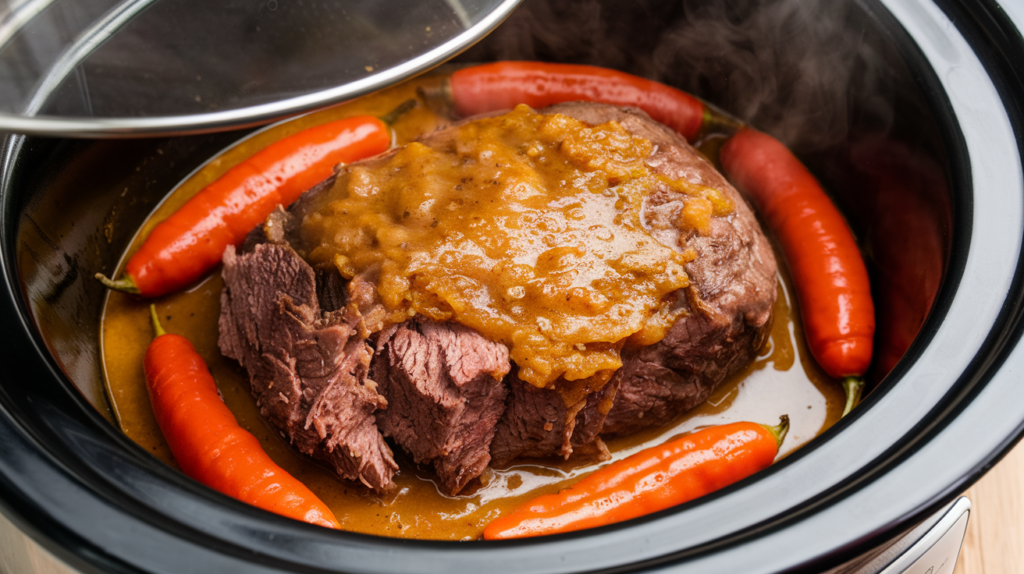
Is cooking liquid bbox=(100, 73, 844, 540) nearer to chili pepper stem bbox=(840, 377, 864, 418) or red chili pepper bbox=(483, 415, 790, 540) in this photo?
chili pepper stem bbox=(840, 377, 864, 418)

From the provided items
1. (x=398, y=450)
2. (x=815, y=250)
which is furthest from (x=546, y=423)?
(x=815, y=250)

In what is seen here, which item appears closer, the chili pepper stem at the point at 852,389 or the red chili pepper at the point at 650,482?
the red chili pepper at the point at 650,482

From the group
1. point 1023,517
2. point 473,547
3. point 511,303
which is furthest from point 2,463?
point 1023,517

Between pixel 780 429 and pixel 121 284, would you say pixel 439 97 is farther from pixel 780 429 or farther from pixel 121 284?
pixel 780 429

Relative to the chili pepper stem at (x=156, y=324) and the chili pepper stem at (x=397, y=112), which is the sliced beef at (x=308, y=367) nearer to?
the chili pepper stem at (x=156, y=324)

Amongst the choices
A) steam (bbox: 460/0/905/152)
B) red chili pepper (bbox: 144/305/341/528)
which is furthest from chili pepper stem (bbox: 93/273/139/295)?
steam (bbox: 460/0/905/152)

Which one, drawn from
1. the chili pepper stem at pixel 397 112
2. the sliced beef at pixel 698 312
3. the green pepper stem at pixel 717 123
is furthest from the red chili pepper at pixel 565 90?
the sliced beef at pixel 698 312
